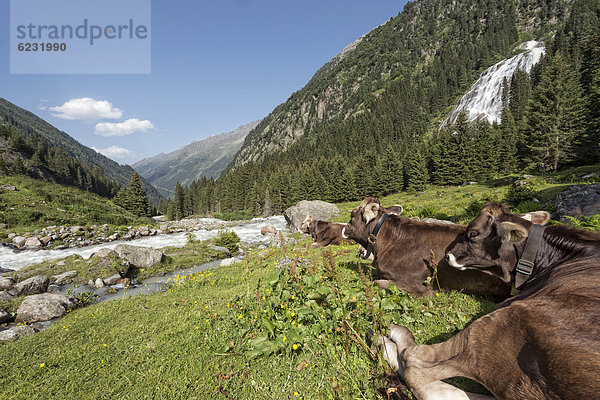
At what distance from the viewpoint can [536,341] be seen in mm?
1927

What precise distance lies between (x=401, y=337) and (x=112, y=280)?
1391 cm

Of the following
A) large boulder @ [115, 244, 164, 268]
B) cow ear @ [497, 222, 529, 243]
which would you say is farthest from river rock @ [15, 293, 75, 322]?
cow ear @ [497, 222, 529, 243]

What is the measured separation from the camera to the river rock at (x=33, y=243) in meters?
21.4

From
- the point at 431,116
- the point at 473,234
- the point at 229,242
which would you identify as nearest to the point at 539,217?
the point at 473,234

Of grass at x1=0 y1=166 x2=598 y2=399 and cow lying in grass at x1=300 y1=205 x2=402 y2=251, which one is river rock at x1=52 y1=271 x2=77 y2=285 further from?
cow lying in grass at x1=300 y1=205 x2=402 y2=251

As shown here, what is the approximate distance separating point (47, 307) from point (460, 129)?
72399mm

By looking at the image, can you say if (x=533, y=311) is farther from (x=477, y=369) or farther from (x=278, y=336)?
(x=278, y=336)

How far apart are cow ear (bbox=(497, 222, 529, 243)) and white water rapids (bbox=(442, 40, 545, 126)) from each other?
304 feet

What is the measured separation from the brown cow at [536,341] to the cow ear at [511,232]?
0.05ft

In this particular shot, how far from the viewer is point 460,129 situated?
190ft

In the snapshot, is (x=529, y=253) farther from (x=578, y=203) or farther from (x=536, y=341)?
(x=578, y=203)

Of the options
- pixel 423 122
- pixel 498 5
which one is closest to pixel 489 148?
pixel 423 122

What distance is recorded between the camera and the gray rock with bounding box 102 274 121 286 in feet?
37.6

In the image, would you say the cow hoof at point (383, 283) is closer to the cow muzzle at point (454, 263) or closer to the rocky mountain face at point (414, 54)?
the cow muzzle at point (454, 263)
